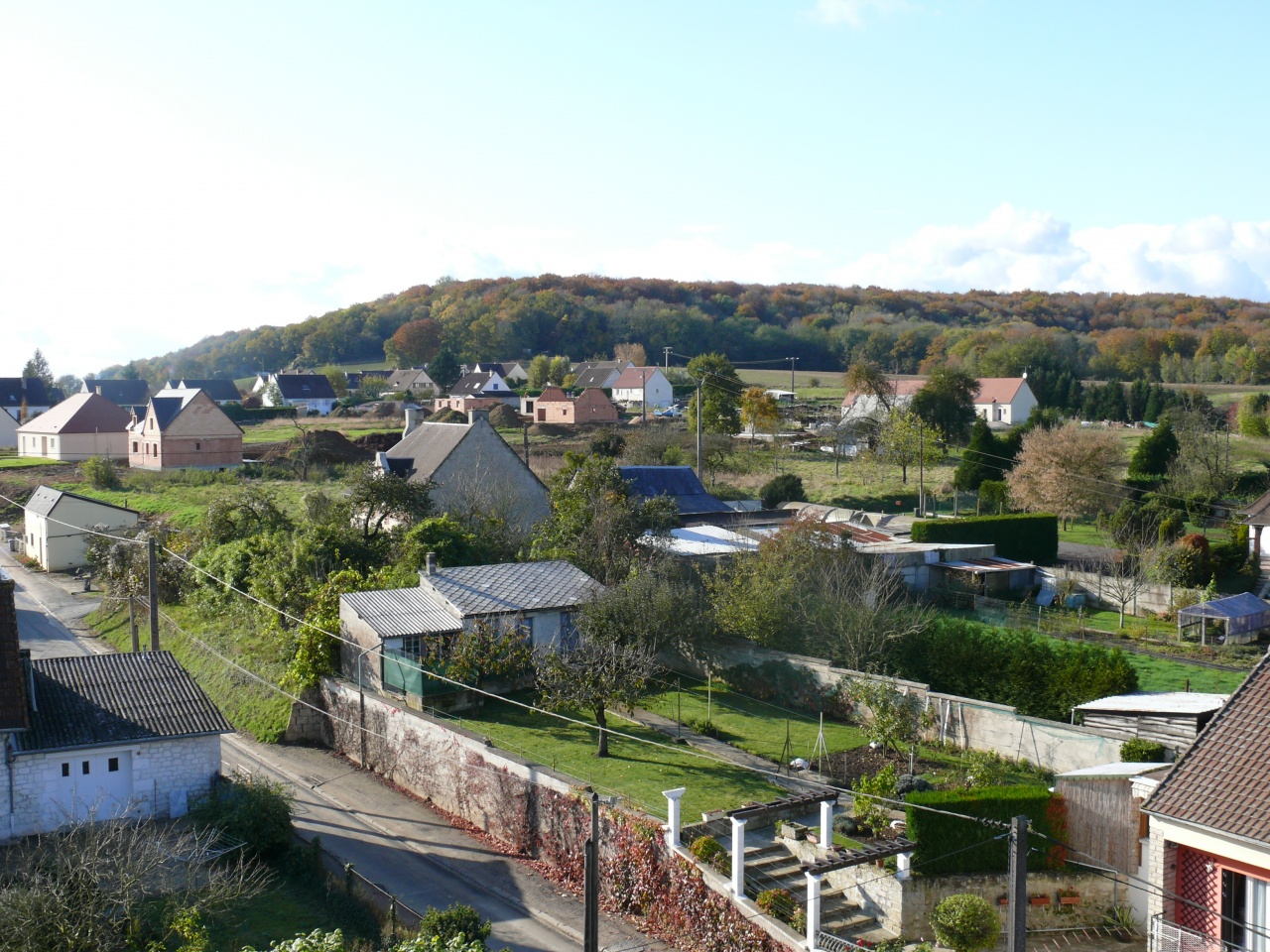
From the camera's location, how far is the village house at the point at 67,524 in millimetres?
43531

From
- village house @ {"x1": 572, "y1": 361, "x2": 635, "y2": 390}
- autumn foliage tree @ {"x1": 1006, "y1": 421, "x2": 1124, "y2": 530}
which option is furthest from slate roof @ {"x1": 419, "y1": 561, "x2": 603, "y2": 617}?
village house @ {"x1": 572, "y1": 361, "x2": 635, "y2": 390}

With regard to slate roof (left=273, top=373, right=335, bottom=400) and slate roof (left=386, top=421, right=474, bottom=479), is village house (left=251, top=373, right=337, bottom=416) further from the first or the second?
slate roof (left=386, top=421, right=474, bottom=479)

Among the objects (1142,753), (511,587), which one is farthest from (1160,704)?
(511,587)

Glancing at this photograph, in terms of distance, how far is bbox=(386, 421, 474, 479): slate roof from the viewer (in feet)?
127

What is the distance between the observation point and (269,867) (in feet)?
61.1

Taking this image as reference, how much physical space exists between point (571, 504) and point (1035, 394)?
5878 centimetres

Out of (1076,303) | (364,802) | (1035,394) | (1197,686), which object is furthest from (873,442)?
(1076,303)

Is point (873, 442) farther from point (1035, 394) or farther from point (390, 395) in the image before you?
point (390, 395)

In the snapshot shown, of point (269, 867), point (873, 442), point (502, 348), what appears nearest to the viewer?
point (269, 867)

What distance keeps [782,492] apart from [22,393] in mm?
69961

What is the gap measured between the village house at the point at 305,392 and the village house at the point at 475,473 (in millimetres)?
60119

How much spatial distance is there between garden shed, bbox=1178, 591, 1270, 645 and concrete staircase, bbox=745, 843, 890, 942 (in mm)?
18333

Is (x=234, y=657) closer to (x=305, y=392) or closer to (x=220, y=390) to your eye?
(x=305, y=392)

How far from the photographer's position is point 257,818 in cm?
1900
